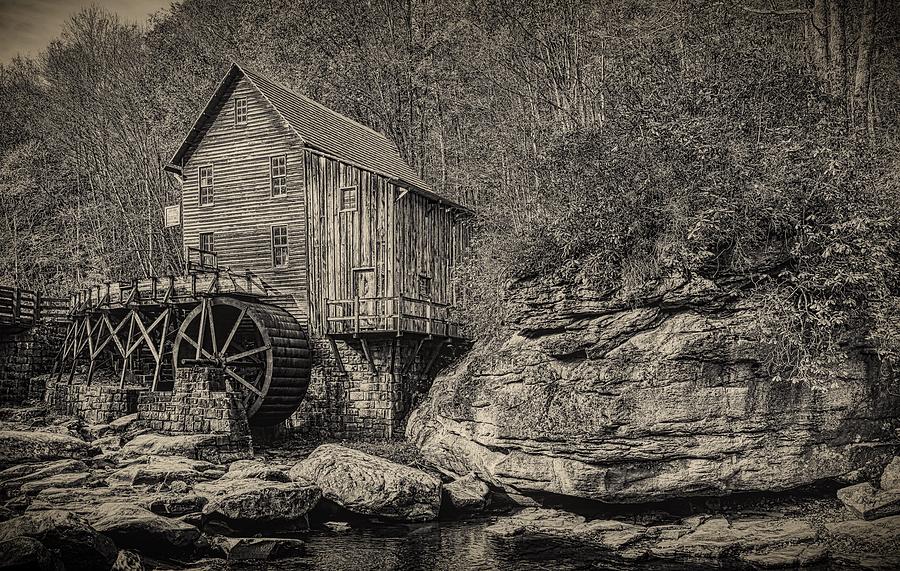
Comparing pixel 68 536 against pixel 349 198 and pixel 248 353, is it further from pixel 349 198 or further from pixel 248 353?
pixel 349 198

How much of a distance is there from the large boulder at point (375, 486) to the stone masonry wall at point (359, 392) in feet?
16.0

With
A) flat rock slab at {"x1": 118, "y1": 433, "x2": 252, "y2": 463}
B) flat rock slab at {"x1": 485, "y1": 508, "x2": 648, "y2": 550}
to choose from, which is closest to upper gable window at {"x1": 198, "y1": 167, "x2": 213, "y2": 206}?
flat rock slab at {"x1": 118, "y1": 433, "x2": 252, "y2": 463}

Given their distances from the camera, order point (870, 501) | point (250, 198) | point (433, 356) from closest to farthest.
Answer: point (870, 501) < point (433, 356) < point (250, 198)

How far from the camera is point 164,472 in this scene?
14172mm

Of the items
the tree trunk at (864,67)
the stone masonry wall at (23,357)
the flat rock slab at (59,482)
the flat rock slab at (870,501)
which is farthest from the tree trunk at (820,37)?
the stone masonry wall at (23,357)

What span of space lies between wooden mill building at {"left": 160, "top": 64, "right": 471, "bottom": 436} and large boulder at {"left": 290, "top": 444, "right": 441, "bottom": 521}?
16.1 ft

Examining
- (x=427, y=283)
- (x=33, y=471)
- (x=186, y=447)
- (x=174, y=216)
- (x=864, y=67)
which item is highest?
(x=864, y=67)

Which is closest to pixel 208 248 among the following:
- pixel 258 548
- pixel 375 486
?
pixel 375 486

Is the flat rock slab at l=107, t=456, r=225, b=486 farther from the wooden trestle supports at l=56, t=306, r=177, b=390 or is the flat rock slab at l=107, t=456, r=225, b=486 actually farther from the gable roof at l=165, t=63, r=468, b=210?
the gable roof at l=165, t=63, r=468, b=210

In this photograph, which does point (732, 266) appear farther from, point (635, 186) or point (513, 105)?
point (513, 105)

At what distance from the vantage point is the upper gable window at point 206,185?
22.7 metres

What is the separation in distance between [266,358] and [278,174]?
5.56 metres

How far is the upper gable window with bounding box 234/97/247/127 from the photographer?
2230 centimetres

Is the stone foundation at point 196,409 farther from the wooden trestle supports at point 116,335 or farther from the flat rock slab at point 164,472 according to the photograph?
the wooden trestle supports at point 116,335
